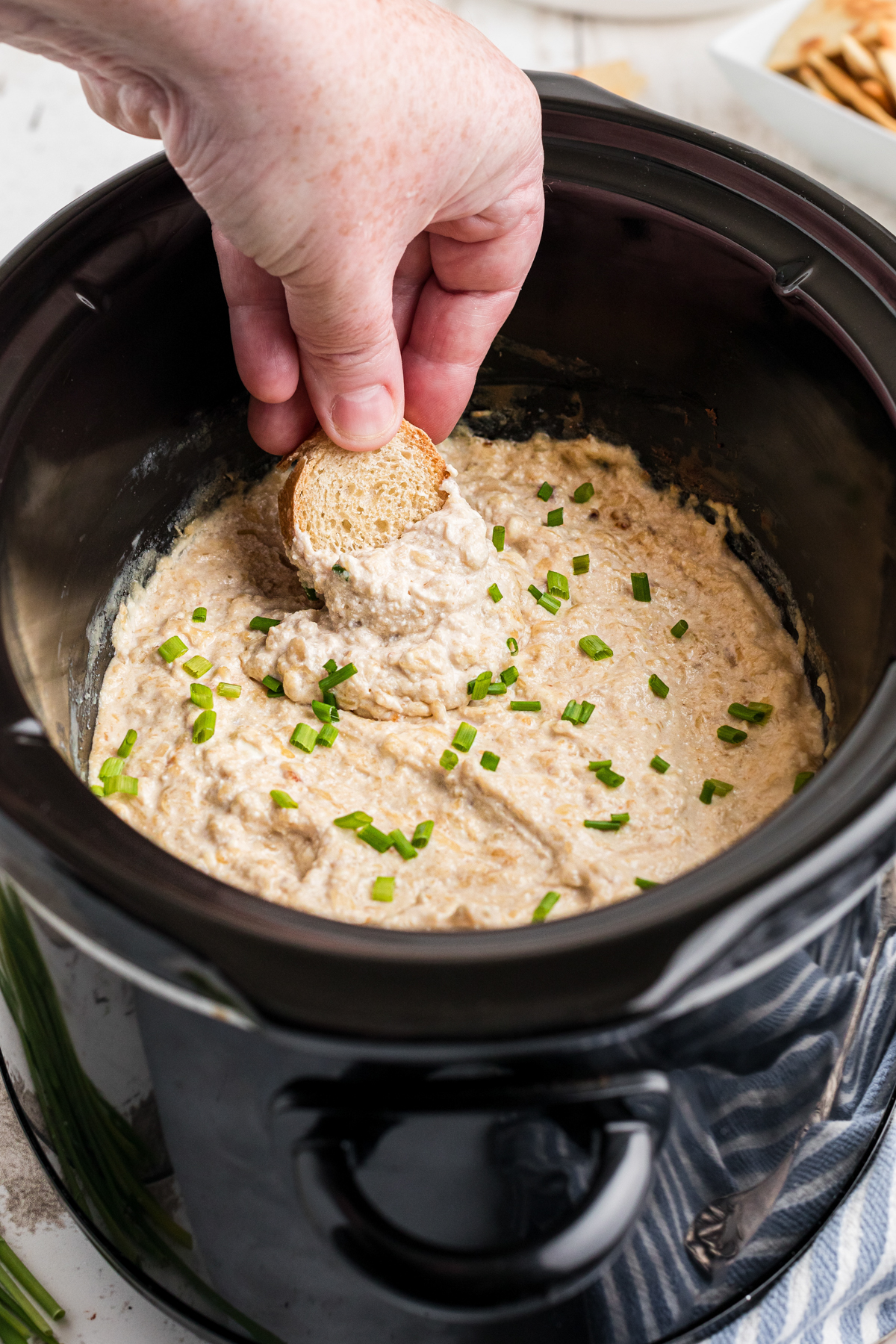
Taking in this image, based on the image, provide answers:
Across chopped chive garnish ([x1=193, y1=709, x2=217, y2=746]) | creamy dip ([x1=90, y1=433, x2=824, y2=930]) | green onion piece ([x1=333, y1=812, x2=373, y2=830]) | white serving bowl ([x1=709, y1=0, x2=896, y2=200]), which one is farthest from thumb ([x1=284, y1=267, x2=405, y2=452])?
white serving bowl ([x1=709, y1=0, x2=896, y2=200])

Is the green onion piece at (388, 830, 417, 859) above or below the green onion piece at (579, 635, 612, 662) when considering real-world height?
below

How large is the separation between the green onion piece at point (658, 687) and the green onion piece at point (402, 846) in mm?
416

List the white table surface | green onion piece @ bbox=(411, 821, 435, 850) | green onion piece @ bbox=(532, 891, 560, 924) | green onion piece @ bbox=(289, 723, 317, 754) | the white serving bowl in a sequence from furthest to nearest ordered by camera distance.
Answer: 1. the white table surface
2. the white serving bowl
3. green onion piece @ bbox=(289, 723, 317, 754)
4. green onion piece @ bbox=(411, 821, 435, 850)
5. green onion piece @ bbox=(532, 891, 560, 924)

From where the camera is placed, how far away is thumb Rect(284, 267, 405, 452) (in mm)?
1250

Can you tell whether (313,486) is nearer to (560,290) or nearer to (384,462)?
(384,462)

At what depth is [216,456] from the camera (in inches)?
68.9

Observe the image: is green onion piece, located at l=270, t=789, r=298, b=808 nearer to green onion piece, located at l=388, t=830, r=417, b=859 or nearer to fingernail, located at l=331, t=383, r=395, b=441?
green onion piece, located at l=388, t=830, r=417, b=859

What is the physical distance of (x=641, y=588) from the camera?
5.47 ft

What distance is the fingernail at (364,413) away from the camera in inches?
56.8

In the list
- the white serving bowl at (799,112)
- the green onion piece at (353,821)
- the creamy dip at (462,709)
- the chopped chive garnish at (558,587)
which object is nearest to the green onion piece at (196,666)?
the creamy dip at (462,709)

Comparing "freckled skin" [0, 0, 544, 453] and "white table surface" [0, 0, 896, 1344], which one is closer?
"freckled skin" [0, 0, 544, 453]

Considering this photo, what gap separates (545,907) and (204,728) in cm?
48

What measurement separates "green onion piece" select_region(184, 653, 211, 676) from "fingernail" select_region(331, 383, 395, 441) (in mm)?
343

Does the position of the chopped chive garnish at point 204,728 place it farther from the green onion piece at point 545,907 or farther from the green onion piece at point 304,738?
the green onion piece at point 545,907
